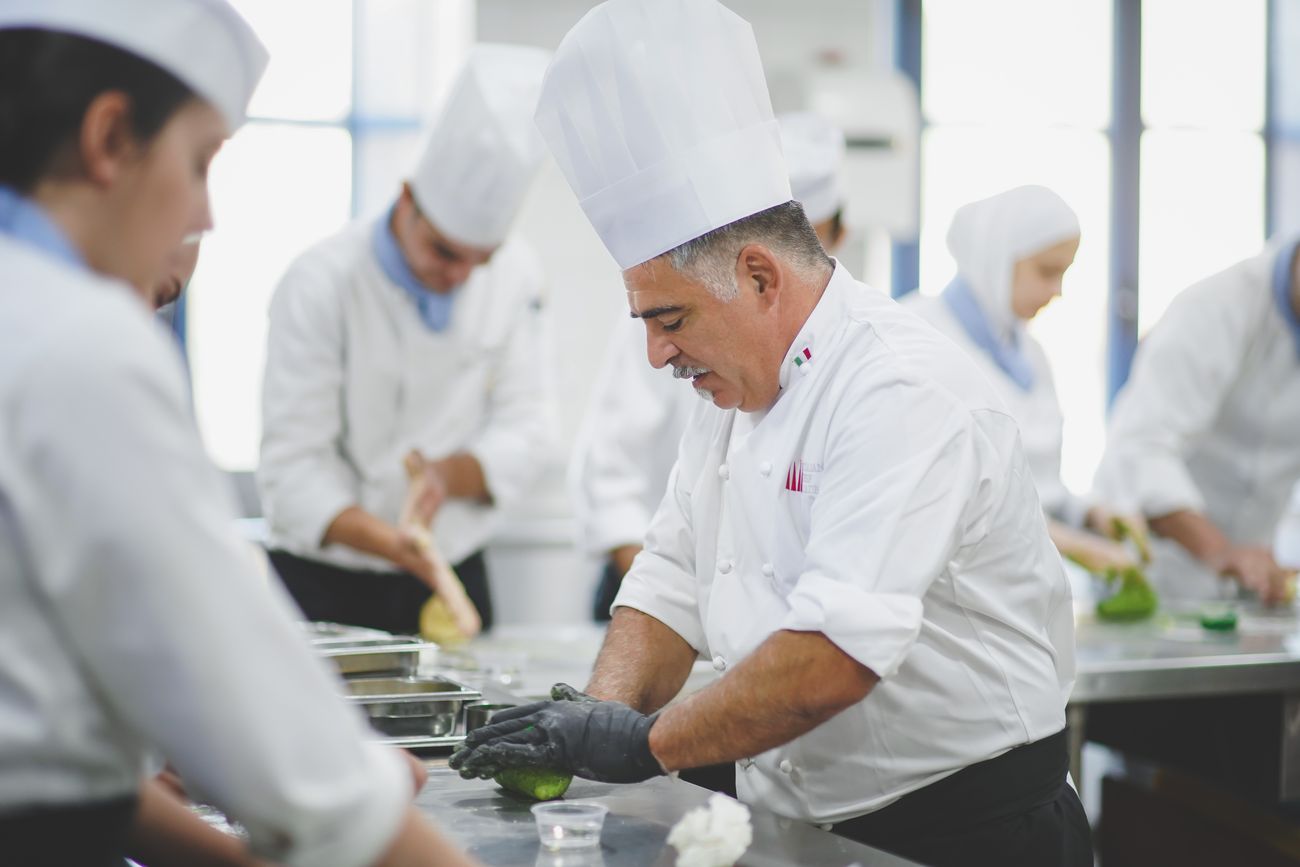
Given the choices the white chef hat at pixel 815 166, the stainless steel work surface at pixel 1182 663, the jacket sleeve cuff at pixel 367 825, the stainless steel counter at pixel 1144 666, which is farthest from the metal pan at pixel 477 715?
the white chef hat at pixel 815 166

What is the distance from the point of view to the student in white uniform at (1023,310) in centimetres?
323

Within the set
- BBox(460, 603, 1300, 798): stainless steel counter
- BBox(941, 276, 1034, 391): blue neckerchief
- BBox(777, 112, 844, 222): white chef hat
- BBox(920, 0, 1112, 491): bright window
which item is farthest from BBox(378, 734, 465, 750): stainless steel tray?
BBox(920, 0, 1112, 491): bright window

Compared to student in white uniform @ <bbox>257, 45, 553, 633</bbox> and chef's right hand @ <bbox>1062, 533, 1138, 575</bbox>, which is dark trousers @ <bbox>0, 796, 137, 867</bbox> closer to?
student in white uniform @ <bbox>257, 45, 553, 633</bbox>

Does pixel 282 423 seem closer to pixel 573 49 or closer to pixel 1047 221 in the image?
pixel 573 49

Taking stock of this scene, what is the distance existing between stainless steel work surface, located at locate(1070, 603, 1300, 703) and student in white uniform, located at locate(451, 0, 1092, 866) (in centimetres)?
92

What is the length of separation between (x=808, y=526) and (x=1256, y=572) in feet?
7.01

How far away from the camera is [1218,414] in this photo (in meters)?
3.64

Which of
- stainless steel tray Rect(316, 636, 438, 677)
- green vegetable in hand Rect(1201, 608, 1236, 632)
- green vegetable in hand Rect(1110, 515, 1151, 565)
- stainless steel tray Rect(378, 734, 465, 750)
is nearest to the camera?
stainless steel tray Rect(378, 734, 465, 750)

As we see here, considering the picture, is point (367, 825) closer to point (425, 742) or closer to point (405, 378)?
point (425, 742)

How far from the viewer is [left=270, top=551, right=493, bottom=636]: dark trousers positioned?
3.03 m

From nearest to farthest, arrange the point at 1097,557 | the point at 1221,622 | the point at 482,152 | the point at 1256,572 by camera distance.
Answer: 1. the point at 482,152
2. the point at 1221,622
3. the point at 1097,557
4. the point at 1256,572

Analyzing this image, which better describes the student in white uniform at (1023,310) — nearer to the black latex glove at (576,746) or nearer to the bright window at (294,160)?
the black latex glove at (576,746)

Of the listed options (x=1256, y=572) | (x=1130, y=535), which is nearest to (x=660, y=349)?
(x=1130, y=535)

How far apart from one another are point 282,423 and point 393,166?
2.14m
